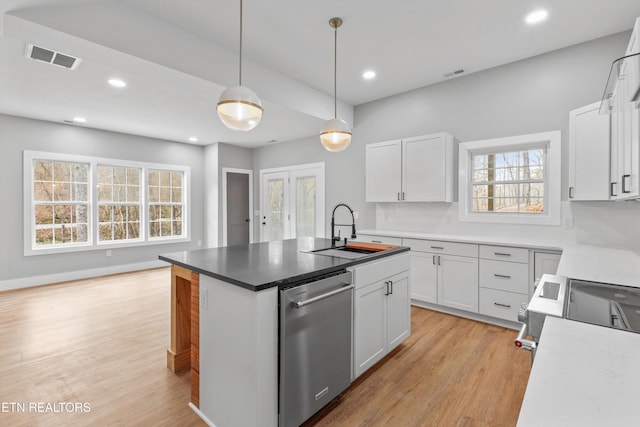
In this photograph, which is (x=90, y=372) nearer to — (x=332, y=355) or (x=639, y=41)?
(x=332, y=355)

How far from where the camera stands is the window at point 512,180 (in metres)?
3.44

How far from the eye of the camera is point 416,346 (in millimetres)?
2846

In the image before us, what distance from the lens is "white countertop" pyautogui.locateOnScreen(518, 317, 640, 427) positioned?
1.91 feet

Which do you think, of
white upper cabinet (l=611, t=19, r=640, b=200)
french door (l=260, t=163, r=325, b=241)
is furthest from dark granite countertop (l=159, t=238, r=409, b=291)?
french door (l=260, t=163, r=325, b=241)

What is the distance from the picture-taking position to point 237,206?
7016 mm

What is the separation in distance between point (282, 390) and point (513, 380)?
1.80m

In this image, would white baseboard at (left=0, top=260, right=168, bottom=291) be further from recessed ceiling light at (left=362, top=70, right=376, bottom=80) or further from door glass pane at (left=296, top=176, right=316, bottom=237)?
recessed ceiling light at (left=362, top=70, right=376, bottom=80)

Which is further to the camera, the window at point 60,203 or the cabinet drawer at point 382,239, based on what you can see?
the window at point 60,203

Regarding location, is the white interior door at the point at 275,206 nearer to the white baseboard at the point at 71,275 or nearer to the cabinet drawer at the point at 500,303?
the white baseboard at the point at 71,275

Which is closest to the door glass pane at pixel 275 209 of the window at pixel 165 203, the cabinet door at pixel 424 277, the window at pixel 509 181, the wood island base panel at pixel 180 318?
the window at pixel 165 203

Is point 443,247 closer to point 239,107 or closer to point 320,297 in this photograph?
point 320,297

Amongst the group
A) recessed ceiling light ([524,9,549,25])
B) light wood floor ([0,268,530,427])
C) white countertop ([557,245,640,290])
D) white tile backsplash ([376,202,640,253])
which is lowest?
light wood floor ([0,268,530,427])

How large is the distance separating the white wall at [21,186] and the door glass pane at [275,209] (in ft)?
6.66

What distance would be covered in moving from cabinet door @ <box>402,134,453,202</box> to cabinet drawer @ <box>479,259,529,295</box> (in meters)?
1.02
